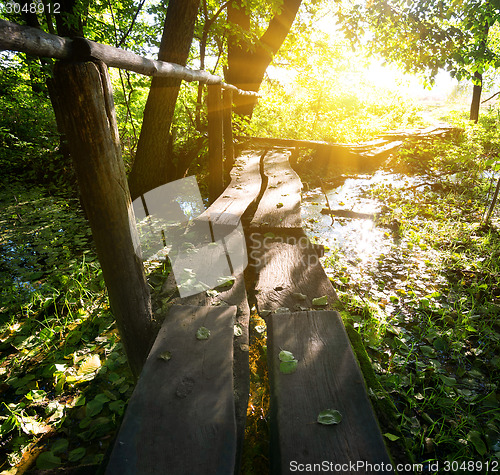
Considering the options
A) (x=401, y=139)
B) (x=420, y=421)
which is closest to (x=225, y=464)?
(x=420, y=421)

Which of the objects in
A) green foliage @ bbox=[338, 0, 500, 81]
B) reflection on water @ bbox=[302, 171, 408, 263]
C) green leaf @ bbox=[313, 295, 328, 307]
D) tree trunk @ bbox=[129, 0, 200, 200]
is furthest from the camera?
green foliage @ bbox=[338, 0, 500, 81]

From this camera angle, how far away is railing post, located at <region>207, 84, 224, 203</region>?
4156mm

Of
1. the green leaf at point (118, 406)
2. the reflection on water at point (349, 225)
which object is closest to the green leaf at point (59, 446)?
the green leaf at point (118, 406)

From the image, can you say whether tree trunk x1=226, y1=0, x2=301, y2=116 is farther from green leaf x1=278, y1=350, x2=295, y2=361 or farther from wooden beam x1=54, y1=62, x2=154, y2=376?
green leaf x1=278, y1=350, x2=295, y2=361

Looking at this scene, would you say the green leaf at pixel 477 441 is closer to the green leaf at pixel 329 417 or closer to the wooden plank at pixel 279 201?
the green leaf at pixel 329 417

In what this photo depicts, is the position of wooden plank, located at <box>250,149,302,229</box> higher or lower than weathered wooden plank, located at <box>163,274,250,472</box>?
higher

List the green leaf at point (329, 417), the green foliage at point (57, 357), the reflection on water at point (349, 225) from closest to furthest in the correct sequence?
the green leaf at point (329, 417)
the green foliage at point (57, 357)
the reflection on water at point (349, 225)

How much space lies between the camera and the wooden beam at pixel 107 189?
1.21 meters

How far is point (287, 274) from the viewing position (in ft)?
7.27

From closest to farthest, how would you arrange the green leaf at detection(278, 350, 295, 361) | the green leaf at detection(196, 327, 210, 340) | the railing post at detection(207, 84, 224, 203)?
1. the green leaf at detection(278, 350, 295, 361)
2. the green leaf at detection(196, 327, 210, 340)
3. the railing post at detection(207, 84, 224, 203)

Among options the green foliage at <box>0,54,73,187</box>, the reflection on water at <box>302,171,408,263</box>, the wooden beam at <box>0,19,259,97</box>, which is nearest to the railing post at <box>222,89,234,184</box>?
the reflection on water at <box>302,171,408,263</box>

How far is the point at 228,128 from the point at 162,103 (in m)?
1.56

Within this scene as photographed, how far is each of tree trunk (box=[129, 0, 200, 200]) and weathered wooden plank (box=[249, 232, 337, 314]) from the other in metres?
2.28

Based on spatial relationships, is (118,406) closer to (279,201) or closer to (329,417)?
(329,417)
